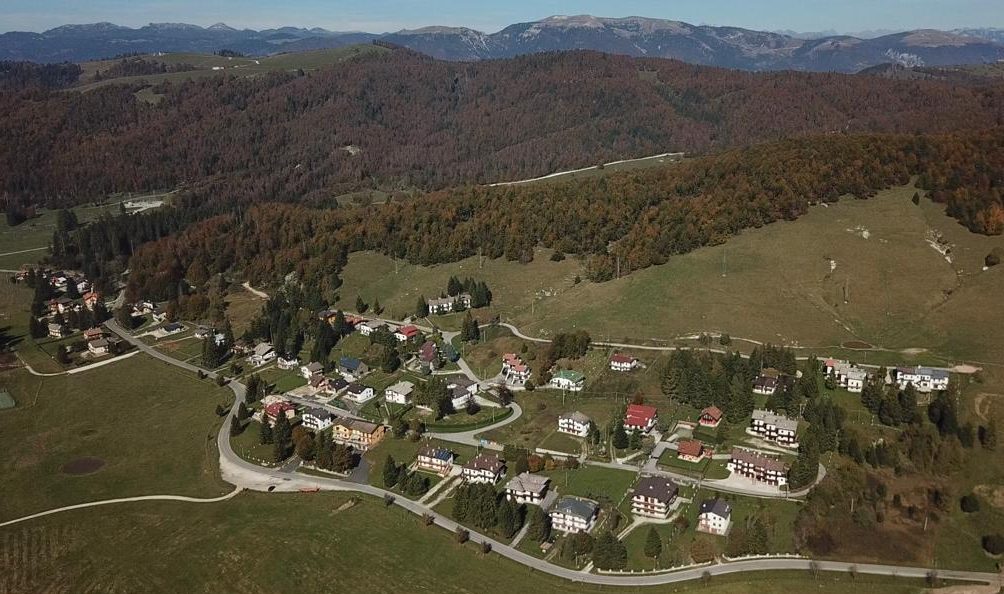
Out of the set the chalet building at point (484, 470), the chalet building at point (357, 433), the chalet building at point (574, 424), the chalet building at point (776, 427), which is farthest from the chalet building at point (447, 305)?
the chalet building at point (776, 427)

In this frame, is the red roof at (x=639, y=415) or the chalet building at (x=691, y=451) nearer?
the chalet building at (x=691, y=451)

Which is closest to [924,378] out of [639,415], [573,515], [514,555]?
[639,415]

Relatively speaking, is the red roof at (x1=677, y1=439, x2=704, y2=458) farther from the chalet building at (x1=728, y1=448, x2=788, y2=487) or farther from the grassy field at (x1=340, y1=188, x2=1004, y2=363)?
the grassy field at (x1=340, y1=188, x2=1004, y2=363)

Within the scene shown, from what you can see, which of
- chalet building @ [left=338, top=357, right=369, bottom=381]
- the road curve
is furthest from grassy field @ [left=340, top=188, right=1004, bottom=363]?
the road curve

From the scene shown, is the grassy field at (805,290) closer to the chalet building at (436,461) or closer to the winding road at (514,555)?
the chalet building at (436,461)

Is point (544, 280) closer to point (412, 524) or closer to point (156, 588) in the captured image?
point (412, 524)

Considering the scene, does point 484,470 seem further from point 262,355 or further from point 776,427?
point 262,355
